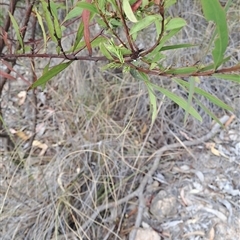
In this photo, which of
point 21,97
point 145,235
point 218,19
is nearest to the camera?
point 218,19

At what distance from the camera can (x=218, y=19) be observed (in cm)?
35

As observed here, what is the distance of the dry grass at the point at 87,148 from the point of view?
1251mm

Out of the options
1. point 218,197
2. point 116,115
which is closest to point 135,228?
point 218,197

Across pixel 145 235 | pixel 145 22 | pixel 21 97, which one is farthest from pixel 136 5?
pixel 21 97

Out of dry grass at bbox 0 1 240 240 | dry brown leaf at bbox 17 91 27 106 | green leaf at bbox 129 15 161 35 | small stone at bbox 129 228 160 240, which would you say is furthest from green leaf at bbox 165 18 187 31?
dry brown leaf at bbox 17 91 27 106

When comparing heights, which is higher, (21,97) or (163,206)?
(21,97)

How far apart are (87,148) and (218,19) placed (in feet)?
3.53

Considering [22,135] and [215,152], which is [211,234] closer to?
[215,152]

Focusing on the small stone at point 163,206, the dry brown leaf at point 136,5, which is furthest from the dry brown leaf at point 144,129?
the dry brown leaf at point 136,5

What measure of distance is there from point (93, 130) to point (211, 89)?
50 centimetres

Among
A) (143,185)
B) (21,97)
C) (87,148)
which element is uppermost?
(21,97)

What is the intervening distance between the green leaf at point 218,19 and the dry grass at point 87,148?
0.81m

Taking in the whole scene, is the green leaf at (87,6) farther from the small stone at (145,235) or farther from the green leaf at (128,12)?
the small stone at (145,235)

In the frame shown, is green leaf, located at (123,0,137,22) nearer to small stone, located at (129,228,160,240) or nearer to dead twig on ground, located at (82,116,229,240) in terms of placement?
dead twig on ground, located at (82,116,229,240)
